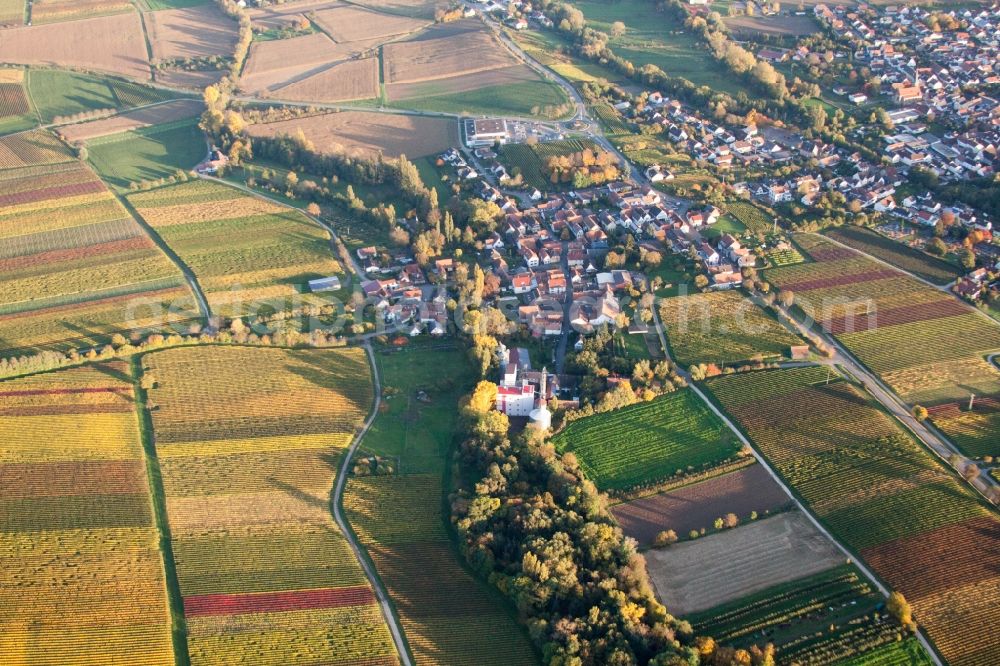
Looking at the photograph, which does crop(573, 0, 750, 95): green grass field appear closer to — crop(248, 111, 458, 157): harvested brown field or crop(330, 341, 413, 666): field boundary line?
crop(248, 111, 458, 157): harvested brown field

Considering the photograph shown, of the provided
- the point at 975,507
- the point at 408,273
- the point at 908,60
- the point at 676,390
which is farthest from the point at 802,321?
the point at 908,60

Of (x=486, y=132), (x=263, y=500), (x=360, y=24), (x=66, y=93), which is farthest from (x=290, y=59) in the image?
(x=263, y=500)

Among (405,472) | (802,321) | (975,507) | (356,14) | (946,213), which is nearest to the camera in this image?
(975,507)

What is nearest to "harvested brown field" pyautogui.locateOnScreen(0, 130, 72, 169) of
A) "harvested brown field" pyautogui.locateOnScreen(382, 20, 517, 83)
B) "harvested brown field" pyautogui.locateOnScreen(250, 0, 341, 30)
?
"harvested brown field" pyautogui.locateOnScreen(382, 20, 517, 83)

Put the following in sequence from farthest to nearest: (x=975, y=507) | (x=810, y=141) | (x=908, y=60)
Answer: (x=908, y=60)
(x=810, y=141)
(x=975, y=507)

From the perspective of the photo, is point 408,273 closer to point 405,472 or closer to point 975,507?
point 405,472

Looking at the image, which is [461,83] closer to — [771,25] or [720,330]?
[771,25]

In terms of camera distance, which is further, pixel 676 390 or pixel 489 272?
pixel 489 272
